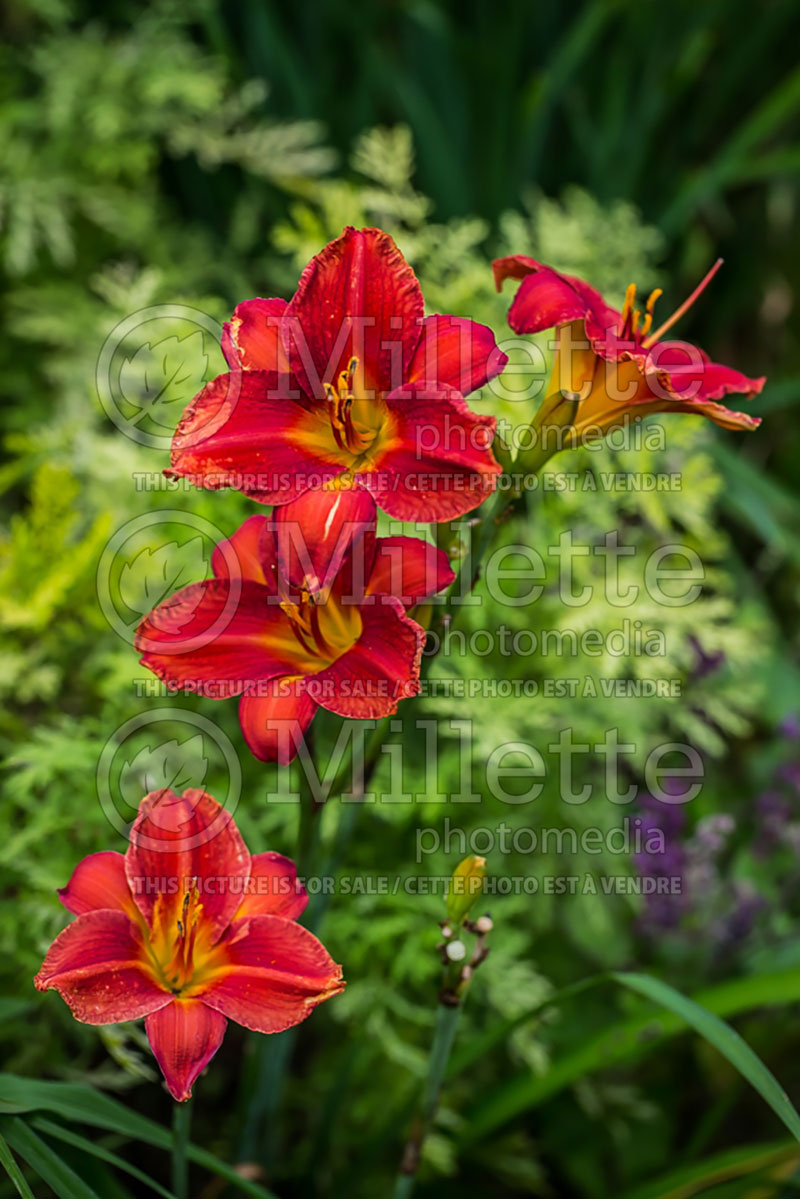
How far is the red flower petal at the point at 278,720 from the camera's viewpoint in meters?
0.54

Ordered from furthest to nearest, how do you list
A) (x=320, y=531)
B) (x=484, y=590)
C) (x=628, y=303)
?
(x=484, y=590) < (x=628, y=303) < (x=320, y=531)

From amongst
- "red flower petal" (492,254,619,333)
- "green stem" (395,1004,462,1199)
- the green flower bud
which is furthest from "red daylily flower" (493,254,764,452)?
"green stem" (395,1004,462,1199)

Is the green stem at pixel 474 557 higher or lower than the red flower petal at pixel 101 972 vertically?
higher

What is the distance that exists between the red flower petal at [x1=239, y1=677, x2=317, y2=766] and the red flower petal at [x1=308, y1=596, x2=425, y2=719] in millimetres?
13

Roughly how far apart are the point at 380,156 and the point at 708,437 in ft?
1.64

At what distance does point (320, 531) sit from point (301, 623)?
80 millimetres

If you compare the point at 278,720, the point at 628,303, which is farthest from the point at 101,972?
the point at 628,303

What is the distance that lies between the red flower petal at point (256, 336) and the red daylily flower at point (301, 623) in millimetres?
87

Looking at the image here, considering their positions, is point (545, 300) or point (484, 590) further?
point (484, 590)

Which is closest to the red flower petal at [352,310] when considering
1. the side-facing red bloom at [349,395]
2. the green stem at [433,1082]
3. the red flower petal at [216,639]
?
the side-facing red bloom at [349,395]

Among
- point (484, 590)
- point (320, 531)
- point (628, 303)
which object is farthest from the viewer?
point (484, 590)

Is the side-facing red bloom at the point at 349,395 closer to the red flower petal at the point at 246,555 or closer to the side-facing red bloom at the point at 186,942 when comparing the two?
the red flower petal at the point at 246,555

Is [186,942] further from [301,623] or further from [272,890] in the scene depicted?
[301,623]

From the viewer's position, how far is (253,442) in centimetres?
54
